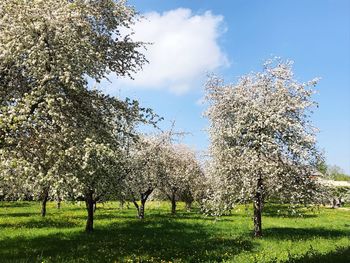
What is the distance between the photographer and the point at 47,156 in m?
19.8

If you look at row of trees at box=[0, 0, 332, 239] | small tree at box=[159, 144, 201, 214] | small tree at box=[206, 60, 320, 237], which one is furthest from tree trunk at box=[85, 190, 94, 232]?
small tree at box=[159, 144, 201, 214]

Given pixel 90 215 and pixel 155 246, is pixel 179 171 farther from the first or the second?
pixel 155 246

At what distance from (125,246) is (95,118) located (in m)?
8.14

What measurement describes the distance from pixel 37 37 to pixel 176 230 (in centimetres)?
2042

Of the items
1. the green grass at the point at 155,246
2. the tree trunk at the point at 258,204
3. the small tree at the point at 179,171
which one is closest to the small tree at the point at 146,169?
the small tree at the point at 179,171

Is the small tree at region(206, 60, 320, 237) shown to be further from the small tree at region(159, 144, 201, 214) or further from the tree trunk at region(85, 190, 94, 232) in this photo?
the small tree at region(159, 144, 201, 214)

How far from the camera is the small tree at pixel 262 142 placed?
3002 cm

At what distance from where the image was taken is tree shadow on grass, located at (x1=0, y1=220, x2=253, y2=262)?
824 inches

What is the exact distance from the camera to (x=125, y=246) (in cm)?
2497

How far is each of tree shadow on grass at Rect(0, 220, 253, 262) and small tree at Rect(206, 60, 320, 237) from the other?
3971mm

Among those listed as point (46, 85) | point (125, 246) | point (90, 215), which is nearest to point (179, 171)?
point (90, 215)

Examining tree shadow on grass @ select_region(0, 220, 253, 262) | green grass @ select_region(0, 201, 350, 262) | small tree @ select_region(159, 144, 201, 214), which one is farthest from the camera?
small tree @ select_region(159, 144, 201, 214)

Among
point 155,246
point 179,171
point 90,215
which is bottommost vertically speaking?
point 155,246

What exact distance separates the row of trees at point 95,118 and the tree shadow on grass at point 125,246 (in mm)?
2882
